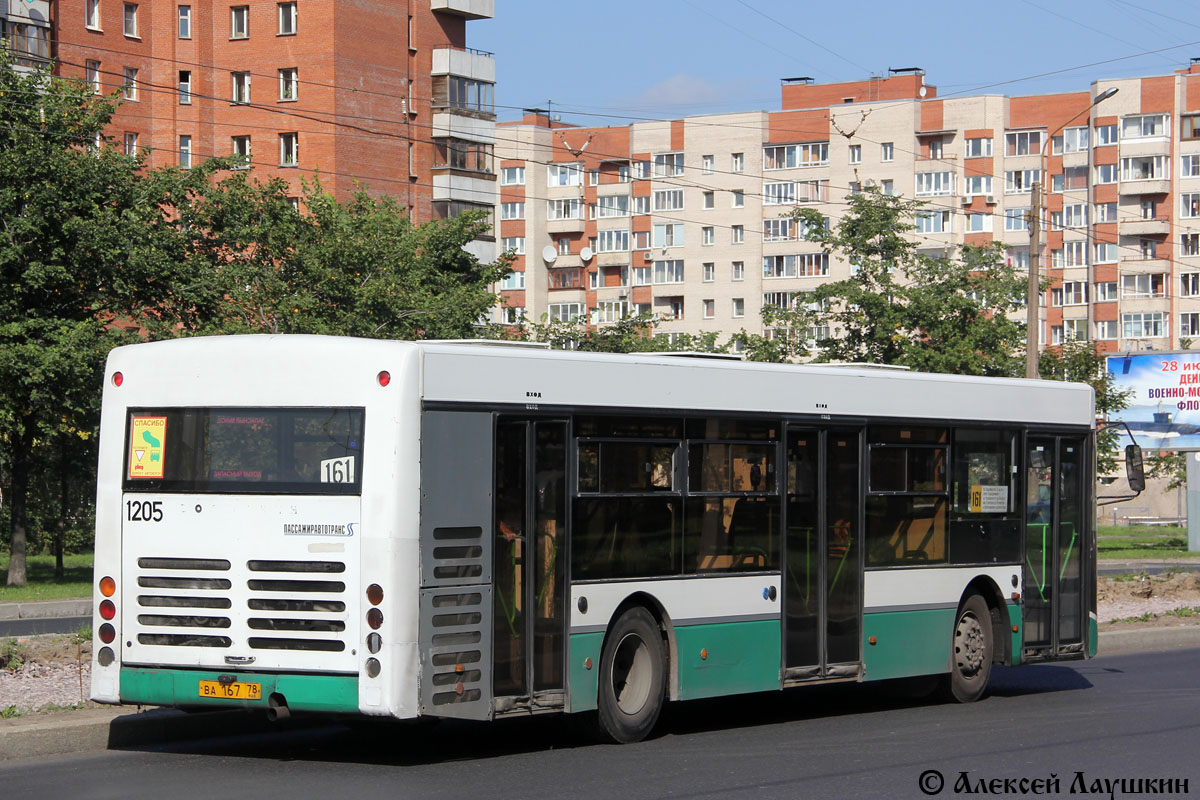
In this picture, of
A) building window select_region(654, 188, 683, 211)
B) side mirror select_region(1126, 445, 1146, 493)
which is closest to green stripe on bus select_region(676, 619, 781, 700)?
side mirror select_region(1126, 445, 1146, 493)

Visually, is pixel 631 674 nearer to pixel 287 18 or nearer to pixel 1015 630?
pixel 1015 630

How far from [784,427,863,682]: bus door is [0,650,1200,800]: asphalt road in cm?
55

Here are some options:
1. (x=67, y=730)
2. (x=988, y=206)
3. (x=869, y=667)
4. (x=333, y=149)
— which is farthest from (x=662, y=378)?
(x=988, y=206)

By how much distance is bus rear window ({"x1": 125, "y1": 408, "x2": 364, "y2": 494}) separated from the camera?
1062cm

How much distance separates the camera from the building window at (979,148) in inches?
3868

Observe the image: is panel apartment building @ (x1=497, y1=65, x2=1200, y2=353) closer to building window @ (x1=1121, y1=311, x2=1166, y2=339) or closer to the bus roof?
building window @ (x1=1121, y1=311, x2=1166, y2=339)

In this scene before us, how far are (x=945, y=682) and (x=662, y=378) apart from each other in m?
4.75

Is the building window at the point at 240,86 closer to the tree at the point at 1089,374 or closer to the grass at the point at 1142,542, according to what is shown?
the tree at the point at 1089,374

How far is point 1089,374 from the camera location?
165 feet

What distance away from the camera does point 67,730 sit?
10.8m

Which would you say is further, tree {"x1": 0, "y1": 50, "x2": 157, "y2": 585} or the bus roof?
tree {"x1": 0, "y1": 50, "x2": 157, "y2": 585}

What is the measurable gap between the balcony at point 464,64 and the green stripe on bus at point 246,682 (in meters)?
61.6

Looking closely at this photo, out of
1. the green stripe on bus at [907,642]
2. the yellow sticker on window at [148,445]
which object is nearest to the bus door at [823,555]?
the green stripe on bus at [907,642]

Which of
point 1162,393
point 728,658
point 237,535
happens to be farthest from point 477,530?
point 1162,393
